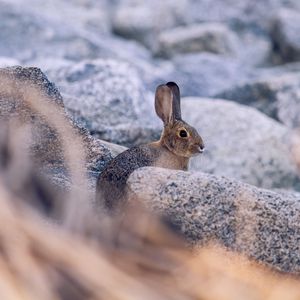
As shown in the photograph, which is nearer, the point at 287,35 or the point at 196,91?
the point at 196,91

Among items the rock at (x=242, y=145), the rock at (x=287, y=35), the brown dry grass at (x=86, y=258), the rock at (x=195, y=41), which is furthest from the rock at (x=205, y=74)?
the brown dry grass at (x=86, y=258)

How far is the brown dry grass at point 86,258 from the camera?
147cm

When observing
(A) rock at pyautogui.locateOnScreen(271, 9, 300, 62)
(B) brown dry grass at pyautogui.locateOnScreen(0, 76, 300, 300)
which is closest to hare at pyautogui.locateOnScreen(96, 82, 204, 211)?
(B) brown dry grass at pyautogui.locateOnScreen(0, 76, 300, 300)

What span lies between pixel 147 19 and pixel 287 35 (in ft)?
8.32

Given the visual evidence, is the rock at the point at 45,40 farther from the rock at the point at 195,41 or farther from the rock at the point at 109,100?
the rock at the point at 109,100

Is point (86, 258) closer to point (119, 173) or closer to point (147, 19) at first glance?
point (119, 173)

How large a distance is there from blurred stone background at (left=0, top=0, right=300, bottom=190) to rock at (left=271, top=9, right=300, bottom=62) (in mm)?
17

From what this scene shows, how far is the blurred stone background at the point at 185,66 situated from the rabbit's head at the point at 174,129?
50 cm

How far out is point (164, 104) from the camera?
5.92 meters

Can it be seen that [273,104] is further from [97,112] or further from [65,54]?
[97,112]

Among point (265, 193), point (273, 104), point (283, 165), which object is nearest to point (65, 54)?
point (273, 104)

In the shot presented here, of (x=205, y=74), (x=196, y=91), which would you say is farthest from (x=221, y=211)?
(x=205, y=74)

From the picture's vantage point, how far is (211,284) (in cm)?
162

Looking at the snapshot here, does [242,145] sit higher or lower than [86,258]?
higher
